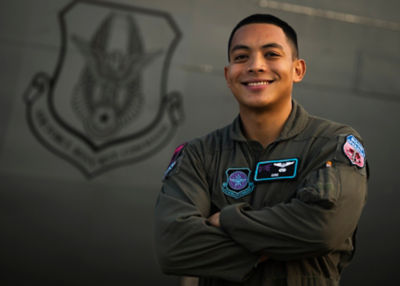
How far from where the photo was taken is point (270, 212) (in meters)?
1.38

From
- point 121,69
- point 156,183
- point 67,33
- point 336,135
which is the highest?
point 67,33

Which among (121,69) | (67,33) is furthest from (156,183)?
(67,33)

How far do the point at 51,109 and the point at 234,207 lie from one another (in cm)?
212

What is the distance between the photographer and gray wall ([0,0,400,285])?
9.53 ft

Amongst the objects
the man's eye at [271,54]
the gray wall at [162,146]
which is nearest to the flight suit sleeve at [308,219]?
the man's eye at [271,54]

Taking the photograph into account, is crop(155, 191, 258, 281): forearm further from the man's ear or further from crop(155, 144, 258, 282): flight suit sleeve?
the man's ear

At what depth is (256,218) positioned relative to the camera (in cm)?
137

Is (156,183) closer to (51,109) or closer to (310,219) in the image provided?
(51,109)

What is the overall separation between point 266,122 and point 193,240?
0.59 m

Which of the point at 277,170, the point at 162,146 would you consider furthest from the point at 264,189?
the point at 162,146

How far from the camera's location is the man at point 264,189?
4.41 ft

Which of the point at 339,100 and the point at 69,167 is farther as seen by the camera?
the point at 339,100

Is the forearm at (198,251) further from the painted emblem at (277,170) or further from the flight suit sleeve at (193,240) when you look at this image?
the painted emblem at (277,170)

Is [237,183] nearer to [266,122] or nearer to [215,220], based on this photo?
[215,220]
